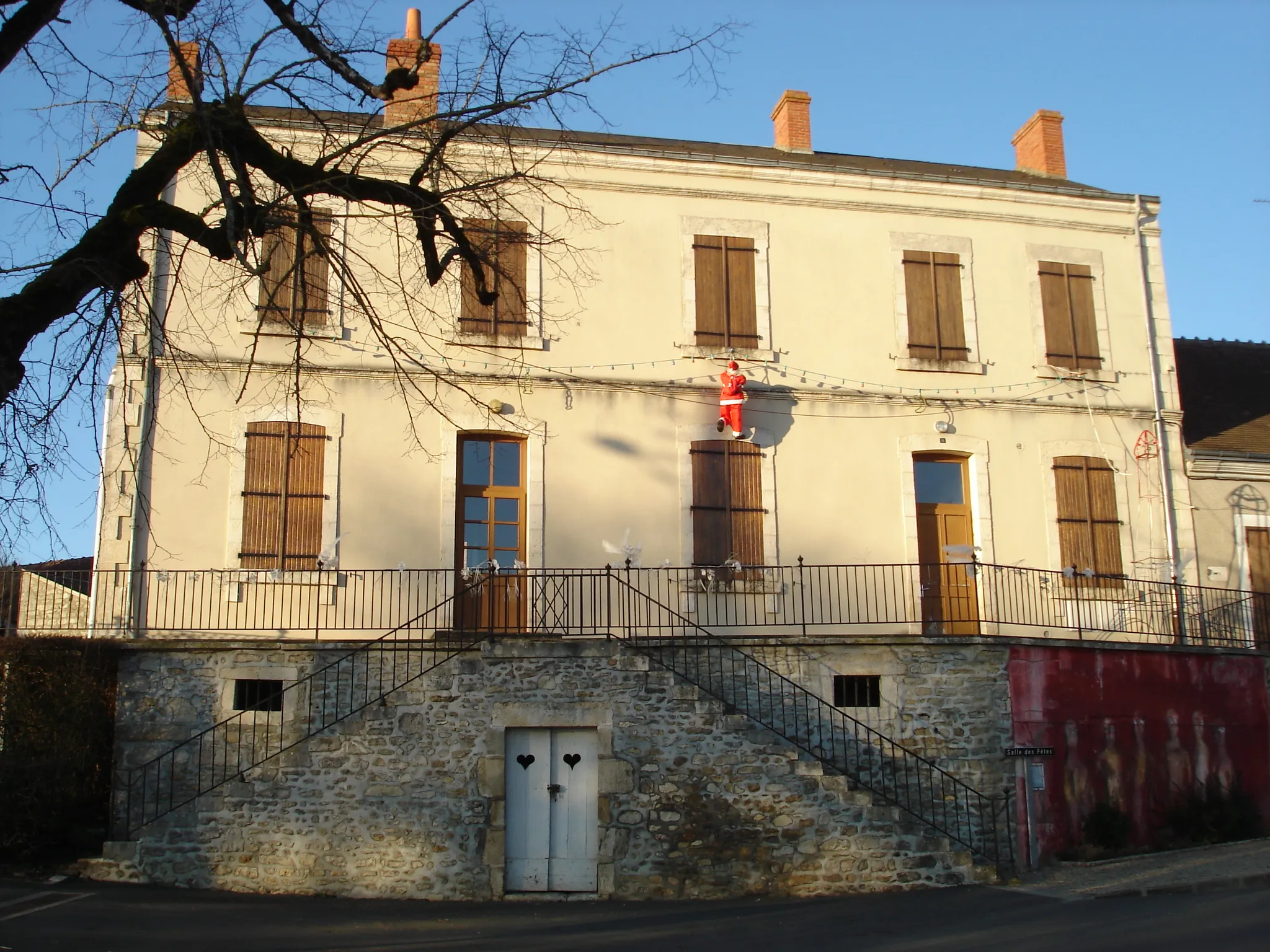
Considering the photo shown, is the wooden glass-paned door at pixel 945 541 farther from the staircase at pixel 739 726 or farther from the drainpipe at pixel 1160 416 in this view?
the drainpipe at pixel 1160 416

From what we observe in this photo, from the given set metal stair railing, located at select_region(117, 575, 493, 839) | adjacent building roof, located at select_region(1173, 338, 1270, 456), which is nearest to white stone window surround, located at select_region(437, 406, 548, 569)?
metal stair railing, located at select_region(117, 575, 493, 839)

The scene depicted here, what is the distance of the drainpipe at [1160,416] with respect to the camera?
14531 millimetres

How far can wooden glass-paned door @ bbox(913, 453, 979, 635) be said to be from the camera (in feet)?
45.9

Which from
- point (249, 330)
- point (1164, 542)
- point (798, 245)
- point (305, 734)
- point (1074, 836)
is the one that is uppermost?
point (798, 245)

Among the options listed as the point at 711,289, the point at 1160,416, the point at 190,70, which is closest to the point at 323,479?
the point at 711,289

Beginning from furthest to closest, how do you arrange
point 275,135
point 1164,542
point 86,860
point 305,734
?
point 1164,542 < point 275,135 < point 305,734 < point 86,860

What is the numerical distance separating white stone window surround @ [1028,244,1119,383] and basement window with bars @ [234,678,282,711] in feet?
30.9

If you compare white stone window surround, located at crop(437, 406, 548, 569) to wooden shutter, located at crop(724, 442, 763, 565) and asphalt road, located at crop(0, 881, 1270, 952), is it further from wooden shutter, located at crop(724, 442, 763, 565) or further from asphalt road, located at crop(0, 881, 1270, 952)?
asphalt road, located at crop(0, 881, 1270, 952)

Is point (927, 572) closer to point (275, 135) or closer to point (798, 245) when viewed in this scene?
point (798, 245)

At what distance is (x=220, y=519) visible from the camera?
500 inches

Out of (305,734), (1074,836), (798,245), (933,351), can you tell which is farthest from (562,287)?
(1074,836)

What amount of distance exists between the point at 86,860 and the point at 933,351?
411 inches

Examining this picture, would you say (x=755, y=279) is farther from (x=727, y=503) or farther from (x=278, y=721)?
(x=278, y=721)

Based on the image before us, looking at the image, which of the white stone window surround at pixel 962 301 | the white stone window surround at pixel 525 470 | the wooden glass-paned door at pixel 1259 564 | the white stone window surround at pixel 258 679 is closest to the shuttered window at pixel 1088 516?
the white stone window surround at pixel 962 301
